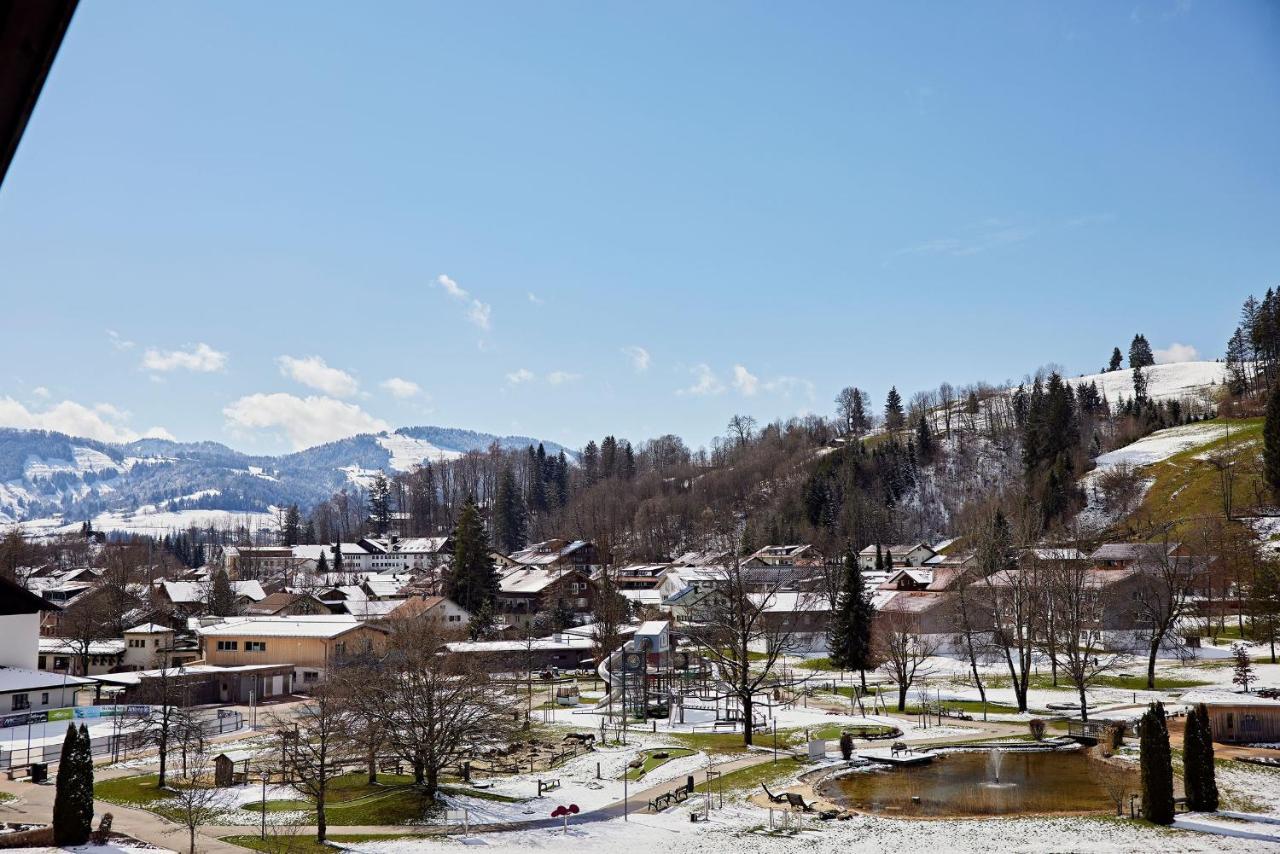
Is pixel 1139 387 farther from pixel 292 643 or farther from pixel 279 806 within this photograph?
pixel 279 806

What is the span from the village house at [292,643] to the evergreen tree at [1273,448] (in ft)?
265

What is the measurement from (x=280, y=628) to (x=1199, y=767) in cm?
5640

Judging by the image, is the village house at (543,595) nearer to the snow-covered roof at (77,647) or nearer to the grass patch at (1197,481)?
the snow-covered roof at (77,647)

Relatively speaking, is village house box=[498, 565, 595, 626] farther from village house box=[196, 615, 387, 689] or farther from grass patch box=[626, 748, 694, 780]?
grass patch box=[626, 748, 694, 780]

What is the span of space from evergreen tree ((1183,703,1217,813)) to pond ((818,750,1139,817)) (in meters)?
2.43

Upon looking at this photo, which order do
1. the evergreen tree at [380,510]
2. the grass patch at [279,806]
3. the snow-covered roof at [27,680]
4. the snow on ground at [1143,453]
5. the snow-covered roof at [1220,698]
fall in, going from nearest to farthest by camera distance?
the grass patch at [279,806], the snow-covered roof at [1220,698], the snow-covered roof at [27,680], the snow on ground at [1143,453], the evergreen tree at [380,510]

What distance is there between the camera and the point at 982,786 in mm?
33500

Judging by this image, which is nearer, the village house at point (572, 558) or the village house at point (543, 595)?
the village house at point (543, 595)

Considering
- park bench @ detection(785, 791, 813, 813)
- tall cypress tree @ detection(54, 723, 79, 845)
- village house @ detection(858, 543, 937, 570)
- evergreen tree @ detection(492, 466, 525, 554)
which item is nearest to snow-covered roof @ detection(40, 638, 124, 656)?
tall cypress tree @ detection(54, 723, 79, 845)

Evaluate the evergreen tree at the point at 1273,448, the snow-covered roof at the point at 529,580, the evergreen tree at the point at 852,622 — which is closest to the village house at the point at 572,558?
the snow-covered roof at the point at 529,580

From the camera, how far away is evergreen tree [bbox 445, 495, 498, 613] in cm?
8850

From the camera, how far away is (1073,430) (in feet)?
432

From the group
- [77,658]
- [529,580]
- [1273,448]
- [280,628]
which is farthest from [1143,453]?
[77,658]

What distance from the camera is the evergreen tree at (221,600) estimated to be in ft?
293
